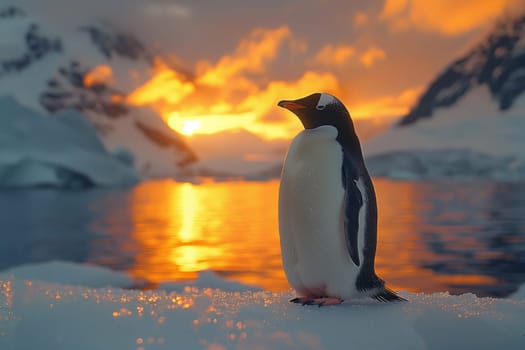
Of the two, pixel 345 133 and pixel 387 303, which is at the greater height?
pixel 345 133

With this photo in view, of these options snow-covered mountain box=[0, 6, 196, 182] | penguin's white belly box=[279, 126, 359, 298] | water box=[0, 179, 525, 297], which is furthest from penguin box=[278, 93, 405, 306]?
snow-covered mountain box=[0, 6, 196, 182]

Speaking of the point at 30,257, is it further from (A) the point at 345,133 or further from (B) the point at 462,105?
(B) the point at 462,105

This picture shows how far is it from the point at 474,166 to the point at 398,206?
29.0 meters

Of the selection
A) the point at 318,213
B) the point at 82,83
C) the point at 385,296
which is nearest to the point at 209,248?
the point at 385,296

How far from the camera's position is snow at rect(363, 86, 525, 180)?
47000mm

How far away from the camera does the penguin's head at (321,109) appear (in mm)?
2984

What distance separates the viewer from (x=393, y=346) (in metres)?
2.46

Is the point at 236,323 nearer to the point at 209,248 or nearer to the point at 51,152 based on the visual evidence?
the point at 209,248

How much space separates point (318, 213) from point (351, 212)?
174 millimetres

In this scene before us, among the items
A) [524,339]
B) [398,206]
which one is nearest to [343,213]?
[524,339]

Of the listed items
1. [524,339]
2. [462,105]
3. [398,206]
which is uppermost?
[462,105]

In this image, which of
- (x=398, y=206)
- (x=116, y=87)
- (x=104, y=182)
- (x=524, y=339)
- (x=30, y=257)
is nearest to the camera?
(x=524, y=339)

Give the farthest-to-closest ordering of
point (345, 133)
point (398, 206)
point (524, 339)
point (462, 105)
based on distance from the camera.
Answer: point (462, 105)
point (398, 206)
point (345, 133)
point (524, 339)

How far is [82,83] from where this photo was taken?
142m
